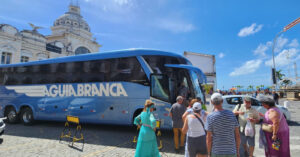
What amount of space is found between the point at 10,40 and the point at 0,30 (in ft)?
6.48

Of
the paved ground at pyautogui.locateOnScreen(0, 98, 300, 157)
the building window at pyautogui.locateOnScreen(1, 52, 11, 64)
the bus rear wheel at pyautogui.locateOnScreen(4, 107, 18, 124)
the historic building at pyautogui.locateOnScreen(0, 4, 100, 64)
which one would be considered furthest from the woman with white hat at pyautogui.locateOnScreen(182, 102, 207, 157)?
the building window at pyautogui.locateOnScreen(1, 52, 11, 64)

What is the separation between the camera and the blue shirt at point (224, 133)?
8.75 feet

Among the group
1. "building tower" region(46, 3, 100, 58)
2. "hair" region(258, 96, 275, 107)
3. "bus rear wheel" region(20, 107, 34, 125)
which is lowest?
"bus rear wheel" region(20, 107, 34, 125)

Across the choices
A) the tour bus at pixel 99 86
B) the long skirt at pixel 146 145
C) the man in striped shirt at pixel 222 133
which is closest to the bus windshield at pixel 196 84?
the tour bus at pixel 99 86

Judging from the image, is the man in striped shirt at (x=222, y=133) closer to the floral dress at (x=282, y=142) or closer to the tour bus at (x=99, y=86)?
the floral dress at (x=282, y=142)

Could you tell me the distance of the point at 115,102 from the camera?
7.49 metres

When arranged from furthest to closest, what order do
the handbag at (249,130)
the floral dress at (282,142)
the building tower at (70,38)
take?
the building tower at (70,38) → the handbag at (249,130) → the floral dress at (282,142)

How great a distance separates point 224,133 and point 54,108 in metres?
8.96

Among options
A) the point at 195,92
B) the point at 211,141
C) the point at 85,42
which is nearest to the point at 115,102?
the point at 195,92

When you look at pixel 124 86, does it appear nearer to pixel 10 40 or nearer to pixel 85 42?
pixel 10 40

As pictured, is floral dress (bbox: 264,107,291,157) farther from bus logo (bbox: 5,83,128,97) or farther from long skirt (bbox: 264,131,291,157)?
bus logo (bbox: 5,83,128,97)

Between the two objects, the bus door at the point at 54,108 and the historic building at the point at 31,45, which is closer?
the bus door at the point at 54,108

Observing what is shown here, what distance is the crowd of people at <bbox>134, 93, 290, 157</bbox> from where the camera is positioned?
8.81ft

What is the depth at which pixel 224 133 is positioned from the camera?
2.67m
